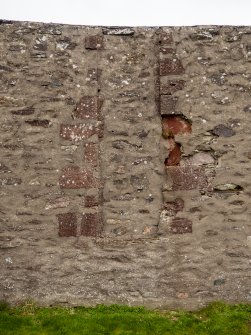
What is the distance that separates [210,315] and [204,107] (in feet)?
8.52

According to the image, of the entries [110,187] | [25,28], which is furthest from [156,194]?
[25,28]

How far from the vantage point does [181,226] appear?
606 cm

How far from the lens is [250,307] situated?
19.1 ft

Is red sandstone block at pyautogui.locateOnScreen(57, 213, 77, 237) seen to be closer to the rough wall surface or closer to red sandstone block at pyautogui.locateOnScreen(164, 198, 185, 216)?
the rough wall surface

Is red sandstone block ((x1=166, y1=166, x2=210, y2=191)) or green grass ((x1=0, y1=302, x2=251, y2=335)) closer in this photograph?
green grass ((x1=0, y1=302, x2=251, y2=335))

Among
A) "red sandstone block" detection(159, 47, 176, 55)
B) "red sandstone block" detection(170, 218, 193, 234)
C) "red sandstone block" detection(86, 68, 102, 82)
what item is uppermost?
"red sandstone block" detection(159, 47, 176, 55)

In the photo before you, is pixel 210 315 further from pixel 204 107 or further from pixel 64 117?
pixel 64 117

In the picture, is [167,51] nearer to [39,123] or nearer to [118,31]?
[118,31]

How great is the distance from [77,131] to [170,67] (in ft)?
4.86

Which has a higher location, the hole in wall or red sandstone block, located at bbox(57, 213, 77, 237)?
the hole in wall

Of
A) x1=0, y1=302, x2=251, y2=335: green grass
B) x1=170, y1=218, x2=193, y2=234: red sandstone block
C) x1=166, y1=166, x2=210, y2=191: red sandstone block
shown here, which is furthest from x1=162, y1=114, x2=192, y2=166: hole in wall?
Result: x1=0, y1=302, x2=251, y2=335: green grass

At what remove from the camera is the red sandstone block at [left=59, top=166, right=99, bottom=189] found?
6082 mm


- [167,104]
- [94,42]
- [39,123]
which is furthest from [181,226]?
[94,42]

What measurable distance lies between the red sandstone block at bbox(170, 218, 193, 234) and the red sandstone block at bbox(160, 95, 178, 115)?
4.59ft
